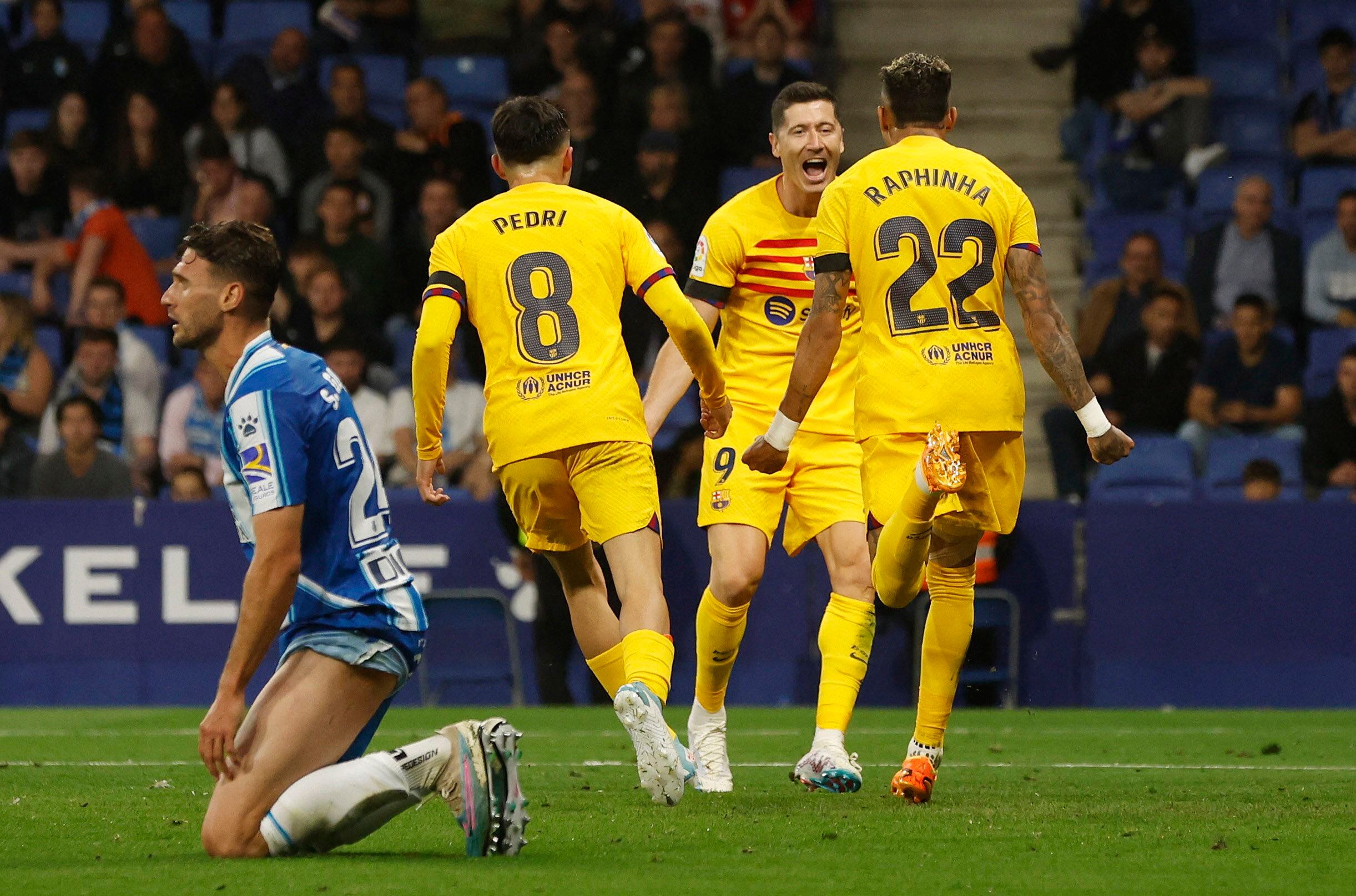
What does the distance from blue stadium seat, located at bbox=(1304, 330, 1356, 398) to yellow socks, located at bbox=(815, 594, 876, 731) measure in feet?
23.2

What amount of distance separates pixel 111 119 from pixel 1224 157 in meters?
8.60

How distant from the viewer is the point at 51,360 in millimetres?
13688

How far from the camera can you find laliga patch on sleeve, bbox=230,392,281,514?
475cm

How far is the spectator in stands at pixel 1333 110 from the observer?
47.8 ft

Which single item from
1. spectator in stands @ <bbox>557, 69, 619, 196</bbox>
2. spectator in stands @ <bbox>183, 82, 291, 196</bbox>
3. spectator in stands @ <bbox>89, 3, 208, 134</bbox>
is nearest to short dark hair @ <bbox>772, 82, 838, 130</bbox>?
spectator in stands @ <bbox>557, 69, 619, 196</bbox>

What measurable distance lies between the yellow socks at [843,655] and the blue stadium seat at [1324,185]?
8.58 meters

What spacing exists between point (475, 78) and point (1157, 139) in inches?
212

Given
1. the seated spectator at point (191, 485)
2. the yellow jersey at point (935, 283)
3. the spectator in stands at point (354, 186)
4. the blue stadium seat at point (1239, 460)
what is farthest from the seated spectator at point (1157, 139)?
the yellow jersey at point (935, 283)

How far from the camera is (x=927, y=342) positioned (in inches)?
241

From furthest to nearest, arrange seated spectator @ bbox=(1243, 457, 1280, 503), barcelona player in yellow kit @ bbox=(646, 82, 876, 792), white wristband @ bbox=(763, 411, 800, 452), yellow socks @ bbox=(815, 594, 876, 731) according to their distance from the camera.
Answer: seated spectator @ bbox=(1243, 457, 1280, 503) → barcelona player in yellow kit @ bbox=(646, 82, 876, 792) → yellow socks @ bbox=(815, 594, 876, 731) → white wristband @ bbox=(763, 411, 800, 452)

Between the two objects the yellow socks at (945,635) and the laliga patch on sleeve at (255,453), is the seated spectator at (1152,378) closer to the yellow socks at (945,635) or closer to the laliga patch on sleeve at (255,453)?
the yellow socks at (945,635)

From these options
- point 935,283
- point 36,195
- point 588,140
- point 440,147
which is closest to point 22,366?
point 36,195

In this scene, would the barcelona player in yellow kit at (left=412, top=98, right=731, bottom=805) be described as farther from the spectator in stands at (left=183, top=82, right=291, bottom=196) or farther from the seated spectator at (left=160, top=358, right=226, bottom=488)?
the spectator in stands at (left=183, top=82, right=291, bottom=196)

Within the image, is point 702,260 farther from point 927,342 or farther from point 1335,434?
point 1335,434
